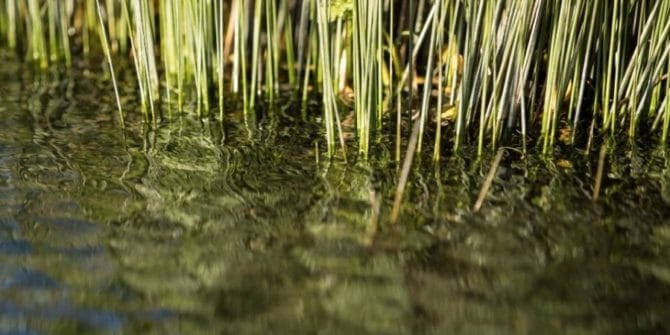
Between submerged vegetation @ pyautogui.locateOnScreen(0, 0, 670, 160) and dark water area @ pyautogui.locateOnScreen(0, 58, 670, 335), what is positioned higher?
submerged vegetation @ pyautogui.locateOnScreen(0, 0, 670, 160)

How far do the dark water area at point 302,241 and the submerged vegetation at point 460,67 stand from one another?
205 millimetres

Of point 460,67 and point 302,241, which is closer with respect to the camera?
point 302,241

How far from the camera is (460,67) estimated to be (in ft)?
14.6

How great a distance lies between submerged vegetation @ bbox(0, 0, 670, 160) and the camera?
377 centimetres

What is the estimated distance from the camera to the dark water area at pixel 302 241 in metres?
2.70

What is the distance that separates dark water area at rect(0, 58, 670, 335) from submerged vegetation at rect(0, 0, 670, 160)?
8.1 inches

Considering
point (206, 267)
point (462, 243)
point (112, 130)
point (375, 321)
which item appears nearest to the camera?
point (375, 321)

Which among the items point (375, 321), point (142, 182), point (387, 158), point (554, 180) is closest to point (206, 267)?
point (375, 321)

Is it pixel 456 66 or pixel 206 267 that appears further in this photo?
pixel 456 66

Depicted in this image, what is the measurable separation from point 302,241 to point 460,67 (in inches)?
62.2

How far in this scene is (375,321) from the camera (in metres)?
2.66

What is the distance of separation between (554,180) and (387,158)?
0.68 m

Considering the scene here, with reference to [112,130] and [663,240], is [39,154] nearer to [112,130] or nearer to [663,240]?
[112,130]

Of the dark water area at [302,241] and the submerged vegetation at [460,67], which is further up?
the submerged vegetation at [460,67]
